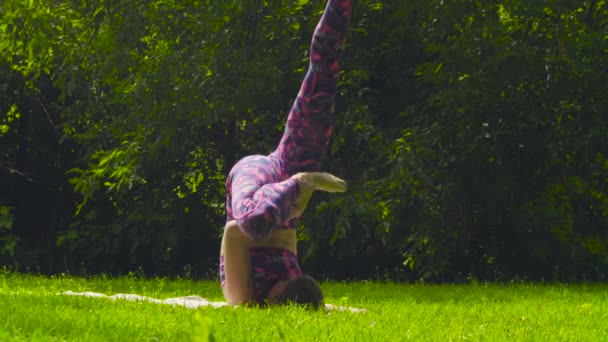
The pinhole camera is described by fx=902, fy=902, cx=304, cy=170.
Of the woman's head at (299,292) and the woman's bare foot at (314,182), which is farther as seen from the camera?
the woman's head at (299,292)

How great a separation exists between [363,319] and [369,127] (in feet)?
18.3

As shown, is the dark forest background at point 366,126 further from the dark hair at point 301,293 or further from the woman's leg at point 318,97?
the dark hair at point 301,293

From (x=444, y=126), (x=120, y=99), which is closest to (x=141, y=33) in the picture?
(x=120, y=99)

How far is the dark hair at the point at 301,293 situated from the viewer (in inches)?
214

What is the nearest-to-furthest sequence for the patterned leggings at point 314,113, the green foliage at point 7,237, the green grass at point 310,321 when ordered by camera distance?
the green grass at point 310,321, the patterned leggings at point 314,113, the green foliage at point 7,237

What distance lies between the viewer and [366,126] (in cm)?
1073

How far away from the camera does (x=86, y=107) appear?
42.2ft

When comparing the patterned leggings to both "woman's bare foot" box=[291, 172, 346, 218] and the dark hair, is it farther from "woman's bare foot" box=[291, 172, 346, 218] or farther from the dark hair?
the dark hair

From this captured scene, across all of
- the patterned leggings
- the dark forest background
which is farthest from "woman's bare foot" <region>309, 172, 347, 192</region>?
the dark forest background

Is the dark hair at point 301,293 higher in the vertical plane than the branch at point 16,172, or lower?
lower

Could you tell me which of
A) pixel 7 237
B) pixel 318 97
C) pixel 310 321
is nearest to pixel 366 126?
pixel 318 97

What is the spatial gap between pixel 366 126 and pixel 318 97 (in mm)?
5000

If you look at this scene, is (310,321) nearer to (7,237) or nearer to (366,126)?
(366,126)

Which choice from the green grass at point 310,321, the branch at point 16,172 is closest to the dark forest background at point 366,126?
the branch at point 16,172
